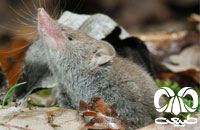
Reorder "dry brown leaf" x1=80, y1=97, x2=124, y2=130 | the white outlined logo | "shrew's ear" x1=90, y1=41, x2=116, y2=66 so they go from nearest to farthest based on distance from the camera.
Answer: "dry brown leaf" x1=80, y1=97, x2=124, y2=130
the white outlined logo
"shrew's ear" x1=90, y1=41, x2=116, y2=66

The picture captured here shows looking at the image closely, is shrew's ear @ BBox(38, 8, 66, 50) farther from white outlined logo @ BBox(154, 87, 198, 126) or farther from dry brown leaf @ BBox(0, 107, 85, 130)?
white outlined logo @ BBox(154, 87, 198, 126)

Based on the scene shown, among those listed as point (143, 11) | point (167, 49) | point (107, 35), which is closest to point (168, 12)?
point (143, 11)

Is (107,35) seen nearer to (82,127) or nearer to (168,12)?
(82,127)

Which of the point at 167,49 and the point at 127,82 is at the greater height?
the point at 167,49

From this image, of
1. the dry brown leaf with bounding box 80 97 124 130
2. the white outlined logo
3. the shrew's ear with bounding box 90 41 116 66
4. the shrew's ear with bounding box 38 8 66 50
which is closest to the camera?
the dry brown leaf with bounding box 80 97 124 130

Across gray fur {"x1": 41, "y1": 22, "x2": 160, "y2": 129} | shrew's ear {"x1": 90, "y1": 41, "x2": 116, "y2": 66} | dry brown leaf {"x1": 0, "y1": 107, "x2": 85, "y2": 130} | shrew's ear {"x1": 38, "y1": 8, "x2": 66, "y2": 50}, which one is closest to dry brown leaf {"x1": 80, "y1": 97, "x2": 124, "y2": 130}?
dry brown leaf {"x1": 0, "y1": 107, "x2": 85, "y2": 130}

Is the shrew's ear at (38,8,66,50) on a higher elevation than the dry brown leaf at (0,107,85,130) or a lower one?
higher

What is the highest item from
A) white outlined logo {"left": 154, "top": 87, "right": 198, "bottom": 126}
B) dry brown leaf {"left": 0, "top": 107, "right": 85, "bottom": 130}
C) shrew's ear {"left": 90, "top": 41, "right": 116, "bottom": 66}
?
shrew's ear {"left": 90, "top": 41, "right": 116, "bottom": 66}
